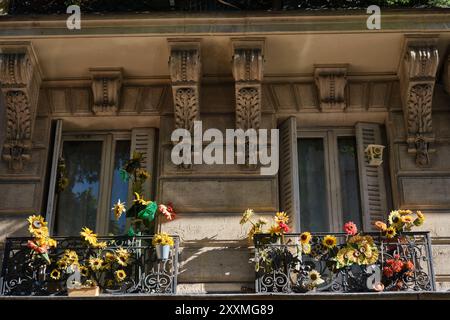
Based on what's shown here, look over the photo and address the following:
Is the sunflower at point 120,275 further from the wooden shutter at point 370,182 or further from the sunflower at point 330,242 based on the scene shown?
the wooden shutter at point 370,182

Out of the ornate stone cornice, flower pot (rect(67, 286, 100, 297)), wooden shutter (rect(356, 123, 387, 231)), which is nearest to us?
flower pot (rect(67, 286, 100, 297))

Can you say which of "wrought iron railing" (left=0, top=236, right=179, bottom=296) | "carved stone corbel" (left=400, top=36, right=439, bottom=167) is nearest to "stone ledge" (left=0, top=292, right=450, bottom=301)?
"wrought iron railing" (left=0, top=236, right=179, bottom=296)

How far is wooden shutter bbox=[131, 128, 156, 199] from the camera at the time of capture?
11375 millimetres

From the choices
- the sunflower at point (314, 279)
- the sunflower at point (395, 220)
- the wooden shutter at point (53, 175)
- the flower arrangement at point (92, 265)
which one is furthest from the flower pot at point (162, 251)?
the sunflower at point (395, 220)

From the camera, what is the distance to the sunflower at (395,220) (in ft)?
33.1

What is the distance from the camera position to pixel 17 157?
36.6 ft

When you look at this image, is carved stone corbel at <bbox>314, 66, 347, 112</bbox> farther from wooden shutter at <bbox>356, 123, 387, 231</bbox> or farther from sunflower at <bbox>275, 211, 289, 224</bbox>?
sunflower at <bbox>275, 211, 289, 224</bbox>

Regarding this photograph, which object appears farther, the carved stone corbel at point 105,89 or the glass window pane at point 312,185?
the carved stone corbel at point 105,89

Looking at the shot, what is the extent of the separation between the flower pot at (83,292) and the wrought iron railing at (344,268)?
1.87m

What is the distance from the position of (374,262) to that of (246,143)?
2494mm

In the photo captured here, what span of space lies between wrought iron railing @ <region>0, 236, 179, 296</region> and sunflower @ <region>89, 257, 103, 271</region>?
14 cm

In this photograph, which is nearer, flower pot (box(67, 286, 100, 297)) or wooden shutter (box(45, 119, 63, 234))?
flower pot (box(67, 286, 100, 297))

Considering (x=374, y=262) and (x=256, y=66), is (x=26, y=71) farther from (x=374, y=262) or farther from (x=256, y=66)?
(x=374, y=262)
